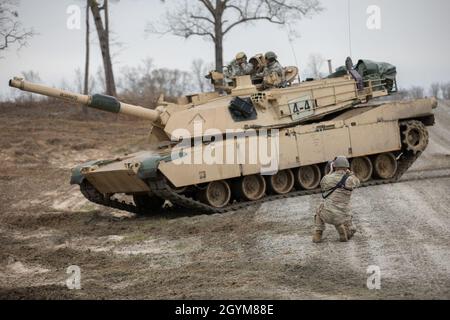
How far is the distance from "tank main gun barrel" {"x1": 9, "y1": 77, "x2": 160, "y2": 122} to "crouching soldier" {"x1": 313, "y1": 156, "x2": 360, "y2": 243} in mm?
5880

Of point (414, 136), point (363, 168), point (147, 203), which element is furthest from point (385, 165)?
point (147, 203)

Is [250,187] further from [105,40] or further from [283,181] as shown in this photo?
[105,40]

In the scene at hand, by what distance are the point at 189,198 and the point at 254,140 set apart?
7.02ft

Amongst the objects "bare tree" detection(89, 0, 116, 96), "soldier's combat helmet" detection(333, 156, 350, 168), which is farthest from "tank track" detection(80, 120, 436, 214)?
"bare tree" detection(89, 0, 116, 96)

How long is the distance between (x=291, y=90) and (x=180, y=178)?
4.15m

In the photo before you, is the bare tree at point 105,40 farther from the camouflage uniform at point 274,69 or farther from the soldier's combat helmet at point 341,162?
the soldier's combat helmet at point 341,162

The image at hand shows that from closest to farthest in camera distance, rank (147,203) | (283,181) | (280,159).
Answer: (280,159), (147,203), (283,181)

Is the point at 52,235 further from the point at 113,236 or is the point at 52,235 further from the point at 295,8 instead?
the point at 295,8

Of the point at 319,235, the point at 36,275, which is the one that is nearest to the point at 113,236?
the point at 36,275

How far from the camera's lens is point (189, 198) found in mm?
15570

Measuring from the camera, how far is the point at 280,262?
34.4 feet

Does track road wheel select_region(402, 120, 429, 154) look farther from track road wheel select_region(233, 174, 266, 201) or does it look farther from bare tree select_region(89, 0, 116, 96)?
bare tree select_region(89, 0, 116, 96)

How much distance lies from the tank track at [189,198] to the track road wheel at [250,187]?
18 cm

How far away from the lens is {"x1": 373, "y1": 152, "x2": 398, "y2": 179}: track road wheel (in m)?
19.4
